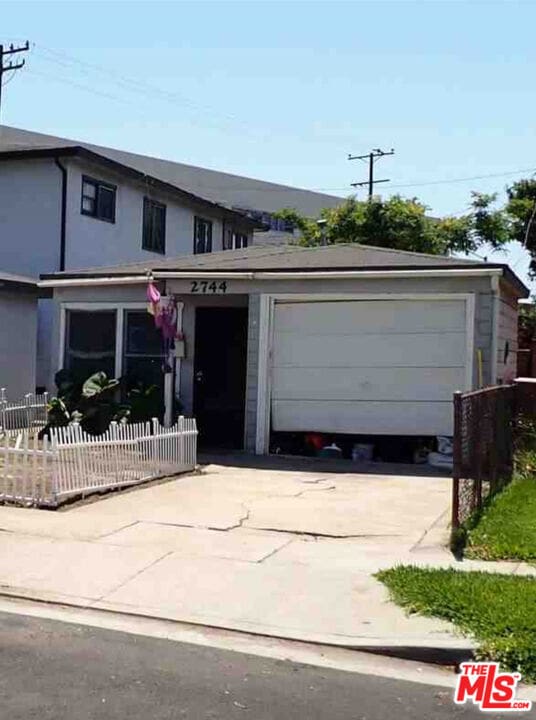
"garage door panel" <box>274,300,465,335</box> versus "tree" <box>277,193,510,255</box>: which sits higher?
"tree" <box>277,193,510,255</box>

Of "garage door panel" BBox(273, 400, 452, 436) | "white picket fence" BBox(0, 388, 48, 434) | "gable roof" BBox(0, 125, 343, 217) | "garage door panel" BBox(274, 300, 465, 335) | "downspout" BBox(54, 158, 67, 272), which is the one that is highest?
"gable roof" BBox(0, 125, 343, 217)

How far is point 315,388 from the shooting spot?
13930 millimetres

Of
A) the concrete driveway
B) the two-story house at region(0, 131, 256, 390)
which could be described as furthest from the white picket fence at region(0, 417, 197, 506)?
the two-story house at region(0, 131, 256, 390)

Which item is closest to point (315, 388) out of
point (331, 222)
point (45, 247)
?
point (45, 247)

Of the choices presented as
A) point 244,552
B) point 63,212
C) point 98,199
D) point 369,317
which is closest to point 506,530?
point 244,552

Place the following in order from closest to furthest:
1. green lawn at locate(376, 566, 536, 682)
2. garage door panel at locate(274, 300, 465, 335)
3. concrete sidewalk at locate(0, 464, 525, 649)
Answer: green lawn at locate(376, 566, 536, 682)
concrete sidewalk at locate(0, 464, 525, 649)
garage door panel at locate(274, 300, 465, 335)

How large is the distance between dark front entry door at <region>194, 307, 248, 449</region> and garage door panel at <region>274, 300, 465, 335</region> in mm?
1840

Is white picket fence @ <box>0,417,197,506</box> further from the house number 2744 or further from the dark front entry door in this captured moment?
the dark front entry door

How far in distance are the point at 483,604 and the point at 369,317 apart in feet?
26.3

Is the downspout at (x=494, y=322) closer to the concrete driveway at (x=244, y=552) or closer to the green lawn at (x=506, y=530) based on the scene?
the concrete driveway at (x=244, y=552)

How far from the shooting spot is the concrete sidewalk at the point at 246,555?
19.7ft

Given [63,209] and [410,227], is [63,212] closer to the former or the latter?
[63,209]

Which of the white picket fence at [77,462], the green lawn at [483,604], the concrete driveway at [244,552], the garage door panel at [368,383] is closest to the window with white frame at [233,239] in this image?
the garage door panel at [368,383]

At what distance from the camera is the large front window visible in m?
15.4
